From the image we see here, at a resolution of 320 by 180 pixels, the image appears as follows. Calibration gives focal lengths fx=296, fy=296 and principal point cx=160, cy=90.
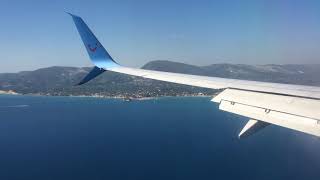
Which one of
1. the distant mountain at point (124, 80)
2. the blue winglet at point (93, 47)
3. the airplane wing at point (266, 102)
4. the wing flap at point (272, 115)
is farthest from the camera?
the distant mountain at point (124, 80)

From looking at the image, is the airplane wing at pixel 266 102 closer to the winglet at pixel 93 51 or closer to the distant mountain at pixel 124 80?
the winglet at pixel 93 51

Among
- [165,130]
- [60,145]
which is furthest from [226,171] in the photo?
[60,145]

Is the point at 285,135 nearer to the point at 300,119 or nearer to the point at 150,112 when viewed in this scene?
the point at 150,112

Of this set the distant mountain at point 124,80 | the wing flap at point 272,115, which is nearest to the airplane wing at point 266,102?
the wing flap at point 272,115

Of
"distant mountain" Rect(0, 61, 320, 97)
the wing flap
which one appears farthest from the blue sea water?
"distant mountain" Rect(0, 61, 320, 97)

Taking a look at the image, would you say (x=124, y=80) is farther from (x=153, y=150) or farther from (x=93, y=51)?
(x=93, y=51)
